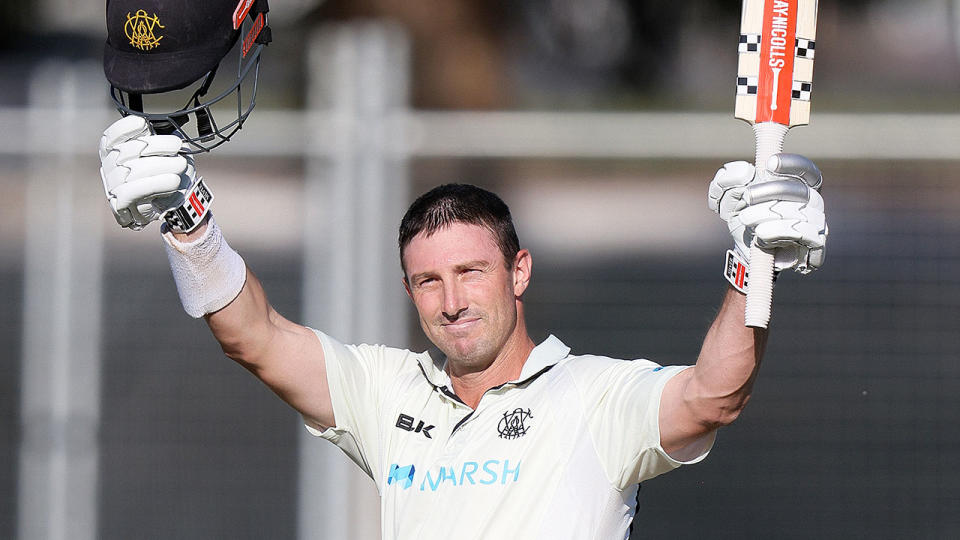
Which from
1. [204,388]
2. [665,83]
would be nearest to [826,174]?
[665,83]

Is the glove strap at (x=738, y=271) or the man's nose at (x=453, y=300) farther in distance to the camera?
the man's nose at (x=453, y=300)

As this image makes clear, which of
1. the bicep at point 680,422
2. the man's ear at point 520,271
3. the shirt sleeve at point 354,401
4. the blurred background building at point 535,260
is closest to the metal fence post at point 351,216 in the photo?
the blurred background building at point 535,260

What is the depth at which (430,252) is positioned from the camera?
238 cm

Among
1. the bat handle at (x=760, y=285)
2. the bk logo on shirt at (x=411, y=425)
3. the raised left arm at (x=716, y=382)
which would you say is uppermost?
the bat handle at (x=760, y=285)

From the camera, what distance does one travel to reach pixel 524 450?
2268 mm

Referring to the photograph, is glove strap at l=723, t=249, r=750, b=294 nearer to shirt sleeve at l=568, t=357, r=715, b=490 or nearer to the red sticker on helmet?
shirt sleeve at l=568, t=357, r=715, b=490

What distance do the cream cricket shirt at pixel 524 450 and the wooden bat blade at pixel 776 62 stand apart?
0.50m

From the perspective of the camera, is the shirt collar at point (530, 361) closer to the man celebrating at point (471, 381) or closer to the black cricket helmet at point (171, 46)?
the man celebrating at point (471, 381)

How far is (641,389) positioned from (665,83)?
330 cm

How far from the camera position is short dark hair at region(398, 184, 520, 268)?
2.42m

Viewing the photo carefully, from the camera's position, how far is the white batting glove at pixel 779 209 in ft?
6.18

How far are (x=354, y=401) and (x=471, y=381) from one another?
10.3 inches

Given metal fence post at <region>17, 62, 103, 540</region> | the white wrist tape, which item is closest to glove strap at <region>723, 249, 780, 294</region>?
the white wrist tape

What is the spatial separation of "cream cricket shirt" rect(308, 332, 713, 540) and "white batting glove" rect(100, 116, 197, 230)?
19.6 inches
